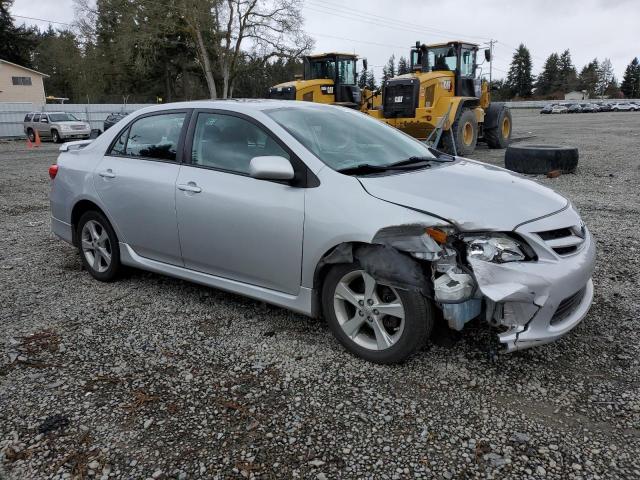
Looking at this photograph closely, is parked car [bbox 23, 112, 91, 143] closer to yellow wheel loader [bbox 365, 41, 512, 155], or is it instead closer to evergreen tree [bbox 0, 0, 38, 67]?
yellow wheel loader [bbox 365, 41, 512, 155]

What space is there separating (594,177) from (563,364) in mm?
7951

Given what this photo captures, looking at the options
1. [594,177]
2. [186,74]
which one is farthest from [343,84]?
[186,74]

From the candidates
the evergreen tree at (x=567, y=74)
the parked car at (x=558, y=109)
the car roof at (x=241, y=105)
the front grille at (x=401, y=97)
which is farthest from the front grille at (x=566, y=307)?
the evergreen tree at (x=567, y=74)

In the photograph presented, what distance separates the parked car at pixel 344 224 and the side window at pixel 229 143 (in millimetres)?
11

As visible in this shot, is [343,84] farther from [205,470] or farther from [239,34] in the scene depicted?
[239,34]

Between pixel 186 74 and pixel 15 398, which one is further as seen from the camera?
pixel 186 74

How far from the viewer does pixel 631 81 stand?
9931cm

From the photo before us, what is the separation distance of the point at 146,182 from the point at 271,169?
138 centimetres

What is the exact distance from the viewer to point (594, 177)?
32.3 feet

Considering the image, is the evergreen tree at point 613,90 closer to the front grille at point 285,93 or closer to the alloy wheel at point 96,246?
the front grille at point 285,93

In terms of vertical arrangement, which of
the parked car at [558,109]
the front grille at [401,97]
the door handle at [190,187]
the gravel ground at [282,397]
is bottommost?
the gravel ground at [282,397]

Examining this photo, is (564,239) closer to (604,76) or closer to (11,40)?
(11,40)

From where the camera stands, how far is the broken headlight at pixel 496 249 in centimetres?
284

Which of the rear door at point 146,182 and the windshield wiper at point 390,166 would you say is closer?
the windshield wiper at point 390,166
